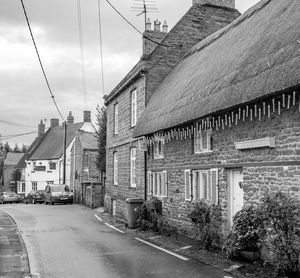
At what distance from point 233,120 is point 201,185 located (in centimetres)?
313

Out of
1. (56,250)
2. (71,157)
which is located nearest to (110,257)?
(56,250)

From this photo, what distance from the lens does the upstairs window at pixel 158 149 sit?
1703 cm

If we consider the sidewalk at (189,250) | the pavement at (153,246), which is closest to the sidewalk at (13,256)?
the pavement at (153,246)

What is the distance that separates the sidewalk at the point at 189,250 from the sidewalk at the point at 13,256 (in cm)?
384

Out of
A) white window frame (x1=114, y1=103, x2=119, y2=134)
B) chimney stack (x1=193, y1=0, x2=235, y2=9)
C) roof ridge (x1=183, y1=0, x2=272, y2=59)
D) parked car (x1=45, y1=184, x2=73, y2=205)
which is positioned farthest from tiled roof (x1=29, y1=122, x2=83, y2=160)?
roof ridge (x1=183, y1=0, x2=272, y2=59)

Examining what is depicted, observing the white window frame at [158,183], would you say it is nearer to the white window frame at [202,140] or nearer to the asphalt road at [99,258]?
the asphalt road at [99,258]

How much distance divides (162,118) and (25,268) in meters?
7.12

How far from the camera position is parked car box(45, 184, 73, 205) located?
37812 mm

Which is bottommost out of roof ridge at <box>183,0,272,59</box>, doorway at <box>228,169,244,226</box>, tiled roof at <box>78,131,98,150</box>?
doorway at <box>228,169,244,226</box>

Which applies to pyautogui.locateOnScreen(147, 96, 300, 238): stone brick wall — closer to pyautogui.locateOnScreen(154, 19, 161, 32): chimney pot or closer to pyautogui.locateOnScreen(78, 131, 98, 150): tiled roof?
pyautogui.locateOnScreen(154, 19, 161, 32): chimney pot

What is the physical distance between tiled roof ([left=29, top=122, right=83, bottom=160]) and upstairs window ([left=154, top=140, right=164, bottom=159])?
3363cm

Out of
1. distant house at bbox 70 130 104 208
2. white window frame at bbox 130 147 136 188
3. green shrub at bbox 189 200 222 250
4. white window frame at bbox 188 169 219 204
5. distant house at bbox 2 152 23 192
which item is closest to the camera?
green shrub at bbox 189 200 222 250

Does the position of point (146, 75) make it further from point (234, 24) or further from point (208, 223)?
point (208, 223)

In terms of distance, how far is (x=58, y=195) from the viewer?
37.8 m
